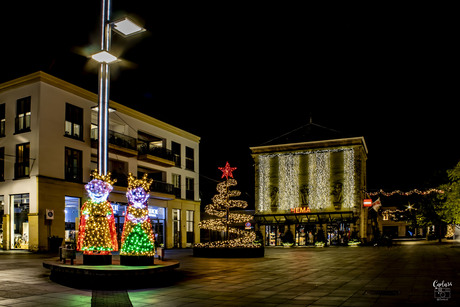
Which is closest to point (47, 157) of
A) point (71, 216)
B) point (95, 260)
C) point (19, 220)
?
point (19, 220)

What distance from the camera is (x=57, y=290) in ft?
35.0

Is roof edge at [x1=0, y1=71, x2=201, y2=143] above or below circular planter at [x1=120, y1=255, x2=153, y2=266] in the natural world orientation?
above

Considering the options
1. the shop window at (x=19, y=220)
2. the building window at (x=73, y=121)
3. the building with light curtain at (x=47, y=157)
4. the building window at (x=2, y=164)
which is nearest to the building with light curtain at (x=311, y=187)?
the building with light curtain at (x=47, y=157)

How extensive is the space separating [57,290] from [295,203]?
3709 cm

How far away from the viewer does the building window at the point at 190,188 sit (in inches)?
1652

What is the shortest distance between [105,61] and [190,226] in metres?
28.8

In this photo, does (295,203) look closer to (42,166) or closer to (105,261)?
(42,166)

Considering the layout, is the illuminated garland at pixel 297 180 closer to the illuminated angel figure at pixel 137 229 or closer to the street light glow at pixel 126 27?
the illuminated angel figure at pixel 137 229

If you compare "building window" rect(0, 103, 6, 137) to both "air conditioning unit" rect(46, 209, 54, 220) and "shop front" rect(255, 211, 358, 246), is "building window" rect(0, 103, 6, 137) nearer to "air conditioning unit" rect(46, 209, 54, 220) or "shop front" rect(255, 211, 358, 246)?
"air conditioning unit" rect(46, 209, 54, 220)

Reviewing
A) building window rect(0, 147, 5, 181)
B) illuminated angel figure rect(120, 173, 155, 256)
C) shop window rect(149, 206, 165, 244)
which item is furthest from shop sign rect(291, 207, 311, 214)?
illuminated angel figure rect(120, 173, 155, 256)

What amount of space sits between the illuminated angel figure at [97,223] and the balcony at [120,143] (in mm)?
17558

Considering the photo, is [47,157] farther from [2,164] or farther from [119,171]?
[119,171]

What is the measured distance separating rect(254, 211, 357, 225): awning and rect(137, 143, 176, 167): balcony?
13.1m

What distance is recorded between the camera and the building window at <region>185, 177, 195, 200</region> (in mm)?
41969
